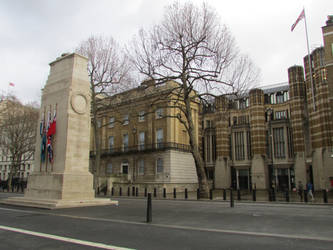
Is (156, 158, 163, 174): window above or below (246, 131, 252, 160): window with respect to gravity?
below

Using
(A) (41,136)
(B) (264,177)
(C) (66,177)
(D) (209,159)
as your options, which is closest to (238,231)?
(C) (66,177)

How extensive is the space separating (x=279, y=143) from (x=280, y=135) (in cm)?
113

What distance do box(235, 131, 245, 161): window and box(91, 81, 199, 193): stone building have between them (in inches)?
263

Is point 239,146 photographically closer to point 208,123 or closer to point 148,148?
point 208,123

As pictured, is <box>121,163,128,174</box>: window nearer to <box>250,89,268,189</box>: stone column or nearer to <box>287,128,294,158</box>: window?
<box>250,89,268,189</box>: stone column

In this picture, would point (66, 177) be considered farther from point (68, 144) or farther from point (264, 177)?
point (264, 177)

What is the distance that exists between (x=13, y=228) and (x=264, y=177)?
114 ft

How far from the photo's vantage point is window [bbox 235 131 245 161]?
39906mm

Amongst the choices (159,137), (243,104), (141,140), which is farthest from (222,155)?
(141,140)

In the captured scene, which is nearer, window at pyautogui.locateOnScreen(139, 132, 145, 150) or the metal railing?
the metal railing

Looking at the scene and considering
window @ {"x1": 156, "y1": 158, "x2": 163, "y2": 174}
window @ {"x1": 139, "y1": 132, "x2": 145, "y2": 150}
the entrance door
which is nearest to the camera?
window @ {"x1": 156, "y1": 158, "x2": 163, "y2": 174}

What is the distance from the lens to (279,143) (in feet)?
123

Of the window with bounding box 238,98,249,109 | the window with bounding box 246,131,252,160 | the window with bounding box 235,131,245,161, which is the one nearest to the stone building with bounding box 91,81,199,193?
the window with bounding box 235,131,245,161

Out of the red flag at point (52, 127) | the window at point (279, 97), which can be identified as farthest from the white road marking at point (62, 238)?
the window at point (279, 97)
